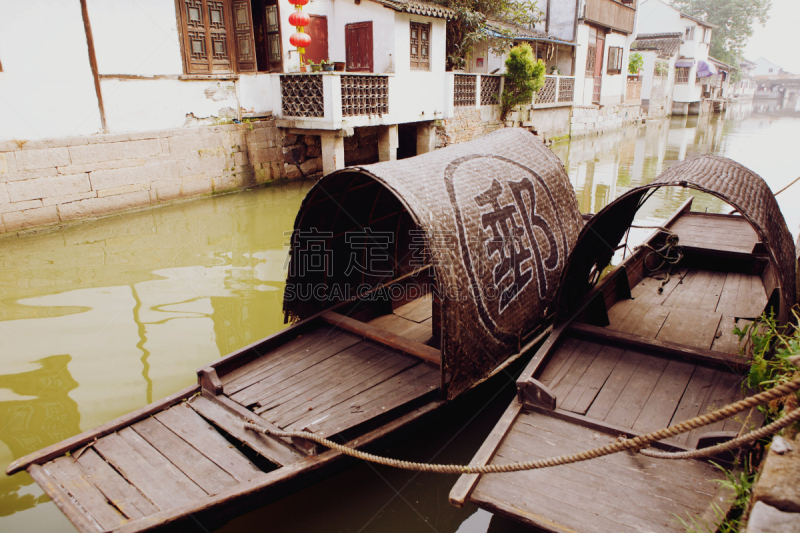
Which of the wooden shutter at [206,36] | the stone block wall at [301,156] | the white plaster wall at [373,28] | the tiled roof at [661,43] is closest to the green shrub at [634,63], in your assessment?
the tiled roof at [661,43]

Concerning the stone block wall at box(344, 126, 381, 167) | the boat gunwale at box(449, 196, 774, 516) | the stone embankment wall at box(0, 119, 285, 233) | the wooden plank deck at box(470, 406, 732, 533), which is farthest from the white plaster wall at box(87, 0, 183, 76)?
the wooden plank deck at box(470, 406, 732, 533)

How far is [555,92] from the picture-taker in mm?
19953

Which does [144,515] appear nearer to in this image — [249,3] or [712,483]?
[712,483]

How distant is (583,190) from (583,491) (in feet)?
37.0

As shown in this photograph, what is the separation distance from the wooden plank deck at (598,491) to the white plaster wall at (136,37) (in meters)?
10.3

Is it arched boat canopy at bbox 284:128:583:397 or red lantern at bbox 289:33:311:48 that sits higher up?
red lantern at bbox 289:33:311:48

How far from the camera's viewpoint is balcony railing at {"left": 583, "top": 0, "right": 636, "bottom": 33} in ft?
73.1

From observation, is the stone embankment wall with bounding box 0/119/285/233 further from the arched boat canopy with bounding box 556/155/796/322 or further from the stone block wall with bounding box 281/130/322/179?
the arched boat canopy with bounding box 556/155/796/322

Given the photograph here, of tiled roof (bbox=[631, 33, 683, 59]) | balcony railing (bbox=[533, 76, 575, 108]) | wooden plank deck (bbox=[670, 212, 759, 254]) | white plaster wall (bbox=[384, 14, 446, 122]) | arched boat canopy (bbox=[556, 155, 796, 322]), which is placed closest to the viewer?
arched boat canopy (bbox=[556, 155, 796, 322])

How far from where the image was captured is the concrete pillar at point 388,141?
521 inches

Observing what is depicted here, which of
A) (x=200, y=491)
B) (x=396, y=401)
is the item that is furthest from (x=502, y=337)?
(x=200, y=491)

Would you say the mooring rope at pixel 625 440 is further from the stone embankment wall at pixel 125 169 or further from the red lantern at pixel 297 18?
the red lantern at pixel 297 18

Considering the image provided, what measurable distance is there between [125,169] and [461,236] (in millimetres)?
8861

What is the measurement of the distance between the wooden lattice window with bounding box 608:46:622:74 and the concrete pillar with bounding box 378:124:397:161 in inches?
690
